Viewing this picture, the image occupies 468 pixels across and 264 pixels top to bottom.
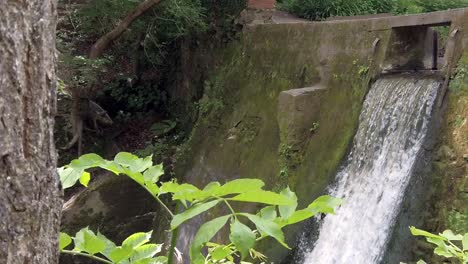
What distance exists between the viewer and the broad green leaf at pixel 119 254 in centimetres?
122

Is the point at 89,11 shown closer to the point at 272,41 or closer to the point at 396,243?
the point at 272,41

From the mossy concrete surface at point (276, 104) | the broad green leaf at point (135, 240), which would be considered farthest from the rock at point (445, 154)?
the broad green leaf at point (135, 240)

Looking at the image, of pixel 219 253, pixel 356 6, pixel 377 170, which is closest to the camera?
pixel 219 253

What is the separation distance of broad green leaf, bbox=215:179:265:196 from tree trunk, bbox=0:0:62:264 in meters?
0.31

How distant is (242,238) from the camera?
94cm

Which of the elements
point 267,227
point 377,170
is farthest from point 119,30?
point 267,227

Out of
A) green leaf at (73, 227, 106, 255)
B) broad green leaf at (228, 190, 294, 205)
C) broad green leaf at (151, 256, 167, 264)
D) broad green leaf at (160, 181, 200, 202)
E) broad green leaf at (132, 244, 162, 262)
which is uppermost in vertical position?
broad green leaf at (228, 190, 294, 205)

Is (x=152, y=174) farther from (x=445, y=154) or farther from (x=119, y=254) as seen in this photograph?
(x=445, y=154)

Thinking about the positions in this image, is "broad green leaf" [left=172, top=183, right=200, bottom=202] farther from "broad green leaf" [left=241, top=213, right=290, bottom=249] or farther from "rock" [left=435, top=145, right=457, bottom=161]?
"rock" [left=435, top=145, right=457, bottom=161]

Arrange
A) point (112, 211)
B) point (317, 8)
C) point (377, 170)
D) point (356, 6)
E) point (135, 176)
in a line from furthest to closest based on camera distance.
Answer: point (356, 6) → point (317, 8) → point (112, 211) → point (377, 170) → point (135, 176)

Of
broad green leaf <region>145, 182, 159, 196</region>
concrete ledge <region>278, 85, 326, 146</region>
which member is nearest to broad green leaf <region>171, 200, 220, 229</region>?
broad green leaf <region>145, 182, 159, 196</region>

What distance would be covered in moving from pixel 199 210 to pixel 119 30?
692 centimetres

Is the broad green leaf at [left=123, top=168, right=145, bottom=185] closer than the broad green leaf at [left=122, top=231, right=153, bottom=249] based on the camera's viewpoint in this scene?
Yes

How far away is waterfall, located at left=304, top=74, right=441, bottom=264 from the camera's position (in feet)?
15.4
